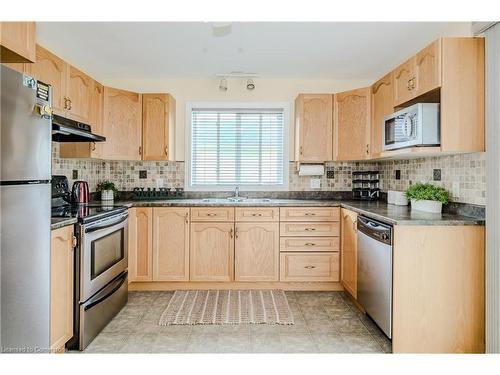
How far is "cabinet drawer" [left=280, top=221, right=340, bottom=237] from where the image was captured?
3.11 meters

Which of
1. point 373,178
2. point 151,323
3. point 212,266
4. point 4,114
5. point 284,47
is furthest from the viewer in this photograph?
point 373,178

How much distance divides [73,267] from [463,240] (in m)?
2.43

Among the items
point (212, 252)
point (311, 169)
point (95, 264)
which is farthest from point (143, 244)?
point (311, 169)

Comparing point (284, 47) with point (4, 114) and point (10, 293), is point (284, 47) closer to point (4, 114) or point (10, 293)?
point (4, 114)

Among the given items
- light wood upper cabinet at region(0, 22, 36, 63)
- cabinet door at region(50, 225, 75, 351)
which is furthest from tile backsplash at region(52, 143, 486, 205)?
light wood upper cabinet at region(0, 22, 36, 63)

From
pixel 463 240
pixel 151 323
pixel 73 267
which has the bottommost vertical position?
pixel 151 323

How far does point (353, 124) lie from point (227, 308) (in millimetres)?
2178

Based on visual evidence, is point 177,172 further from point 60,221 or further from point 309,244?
point 60,221

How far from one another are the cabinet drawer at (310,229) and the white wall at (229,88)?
1141 millimetres

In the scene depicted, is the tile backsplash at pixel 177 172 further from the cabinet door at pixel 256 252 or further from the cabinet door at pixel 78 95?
the cabinet door at pixel 256 252

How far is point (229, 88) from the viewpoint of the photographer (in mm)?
3668

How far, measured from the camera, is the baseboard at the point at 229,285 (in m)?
3.13
